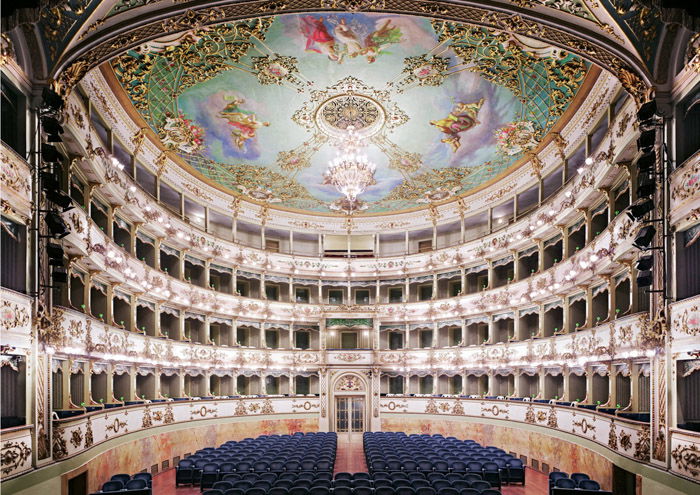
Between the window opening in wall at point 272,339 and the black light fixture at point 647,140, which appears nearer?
the black light fixture at point 647,140

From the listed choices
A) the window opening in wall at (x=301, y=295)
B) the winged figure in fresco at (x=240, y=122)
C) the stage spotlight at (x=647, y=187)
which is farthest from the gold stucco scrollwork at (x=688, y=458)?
the window opening in wall at (x=301, y=295)

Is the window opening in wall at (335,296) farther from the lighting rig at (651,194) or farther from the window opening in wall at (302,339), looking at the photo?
the lighting rig at (651,194)

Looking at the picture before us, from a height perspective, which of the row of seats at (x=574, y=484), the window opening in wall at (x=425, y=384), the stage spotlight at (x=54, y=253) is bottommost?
the window opening in wall at (x=425, y=384)

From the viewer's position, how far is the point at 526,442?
78.4ft

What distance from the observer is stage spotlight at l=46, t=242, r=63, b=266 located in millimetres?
12383

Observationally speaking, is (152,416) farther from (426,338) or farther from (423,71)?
(426,338)

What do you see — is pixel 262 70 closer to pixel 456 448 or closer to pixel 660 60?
pixel 660 60

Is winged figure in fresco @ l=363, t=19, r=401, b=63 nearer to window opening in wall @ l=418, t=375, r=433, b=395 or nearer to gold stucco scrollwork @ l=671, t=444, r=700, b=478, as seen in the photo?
gold stucco scrollwork @ l=671, t=444, r=700, b=478

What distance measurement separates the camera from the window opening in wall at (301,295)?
3569 cm

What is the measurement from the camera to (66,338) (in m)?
15.0

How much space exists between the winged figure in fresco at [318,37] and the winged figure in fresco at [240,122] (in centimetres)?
422

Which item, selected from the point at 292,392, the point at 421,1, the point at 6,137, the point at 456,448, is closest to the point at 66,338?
the point at 6,137

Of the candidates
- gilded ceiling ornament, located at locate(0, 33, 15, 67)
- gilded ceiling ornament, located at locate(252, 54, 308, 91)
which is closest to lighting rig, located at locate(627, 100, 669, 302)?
gilded ceiling ornament, located at locate(252, 54, 308, 91)

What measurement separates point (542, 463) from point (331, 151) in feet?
52.6
